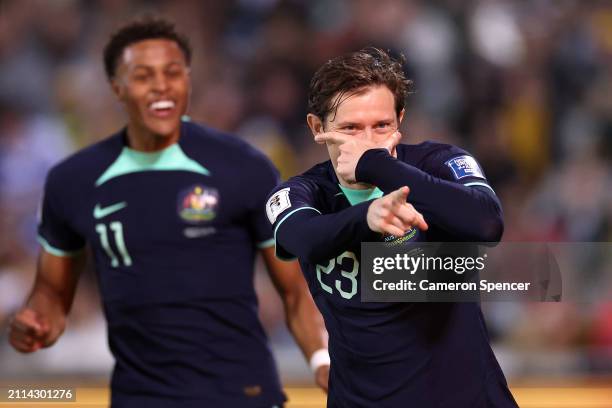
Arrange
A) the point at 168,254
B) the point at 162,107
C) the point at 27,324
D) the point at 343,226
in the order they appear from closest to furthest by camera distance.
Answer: the point at 343,226 → the point at 27,324 → the point at 168,254 → the point at 162,107

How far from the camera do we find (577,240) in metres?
7.29

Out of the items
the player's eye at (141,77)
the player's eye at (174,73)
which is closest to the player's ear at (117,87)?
the player's eye at (141,77)

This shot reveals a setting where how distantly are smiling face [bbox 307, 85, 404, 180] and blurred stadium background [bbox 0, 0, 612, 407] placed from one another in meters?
3.84

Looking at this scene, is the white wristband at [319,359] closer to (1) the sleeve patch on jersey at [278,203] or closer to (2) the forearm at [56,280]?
(2) the forearm at [56,280]

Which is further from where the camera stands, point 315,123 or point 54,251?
point 54,251

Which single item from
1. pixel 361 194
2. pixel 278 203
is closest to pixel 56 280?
pixel 278 203

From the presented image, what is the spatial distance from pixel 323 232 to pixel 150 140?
1807 millimetres

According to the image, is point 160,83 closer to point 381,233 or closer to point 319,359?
point 319,359

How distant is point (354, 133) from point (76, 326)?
4.05m

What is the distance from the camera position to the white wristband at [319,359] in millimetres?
4355

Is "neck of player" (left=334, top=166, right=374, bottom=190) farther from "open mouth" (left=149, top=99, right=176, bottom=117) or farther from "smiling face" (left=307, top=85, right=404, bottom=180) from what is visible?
"open mouth" (left=149, top=99, right=176, bottom=117)

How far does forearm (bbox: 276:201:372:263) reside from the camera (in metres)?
2.87

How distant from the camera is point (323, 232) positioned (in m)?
2.93

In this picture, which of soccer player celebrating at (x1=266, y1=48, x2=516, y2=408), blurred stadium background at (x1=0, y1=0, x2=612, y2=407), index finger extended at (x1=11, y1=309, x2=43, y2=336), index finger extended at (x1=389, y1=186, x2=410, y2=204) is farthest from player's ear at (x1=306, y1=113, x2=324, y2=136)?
blurred stadium background at (x1=0, y1=0, x2=612, y2=407)
